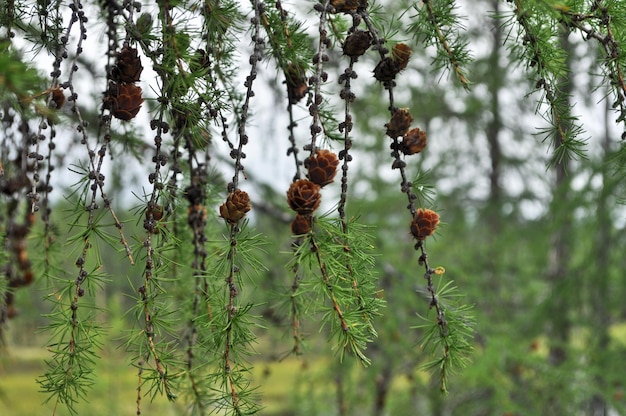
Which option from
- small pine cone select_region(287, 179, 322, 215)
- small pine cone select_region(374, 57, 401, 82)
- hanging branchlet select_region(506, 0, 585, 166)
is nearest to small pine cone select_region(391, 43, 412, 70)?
small pine cone select_region(374, 57, 401, 82)

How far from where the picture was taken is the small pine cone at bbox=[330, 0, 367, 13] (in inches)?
31.2

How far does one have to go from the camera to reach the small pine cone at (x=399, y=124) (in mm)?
806

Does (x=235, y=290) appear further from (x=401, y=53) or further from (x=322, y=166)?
(x=401, y=53)

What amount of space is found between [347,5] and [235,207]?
12.6 inches

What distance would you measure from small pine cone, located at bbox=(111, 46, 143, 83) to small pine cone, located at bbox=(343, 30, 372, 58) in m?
0.28

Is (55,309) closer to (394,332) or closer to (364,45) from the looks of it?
(364,45)

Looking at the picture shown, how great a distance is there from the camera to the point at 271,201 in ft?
9.05

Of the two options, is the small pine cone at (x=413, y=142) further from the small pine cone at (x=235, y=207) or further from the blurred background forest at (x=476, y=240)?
the blurred background forest at (x=476, y=240)

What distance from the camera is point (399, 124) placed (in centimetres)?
81

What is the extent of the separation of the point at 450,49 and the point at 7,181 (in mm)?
1010

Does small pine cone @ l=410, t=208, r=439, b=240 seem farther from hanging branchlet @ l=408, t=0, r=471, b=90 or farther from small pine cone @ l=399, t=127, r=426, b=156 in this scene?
hanging branchlet @ l=408, t=0, r=471, b=90

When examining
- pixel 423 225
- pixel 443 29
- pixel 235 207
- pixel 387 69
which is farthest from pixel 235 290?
pixel 443 29

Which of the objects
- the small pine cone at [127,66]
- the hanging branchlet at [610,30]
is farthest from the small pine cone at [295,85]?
the hanging branchlet at [610,30]

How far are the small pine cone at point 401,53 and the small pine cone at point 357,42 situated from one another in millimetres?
63
